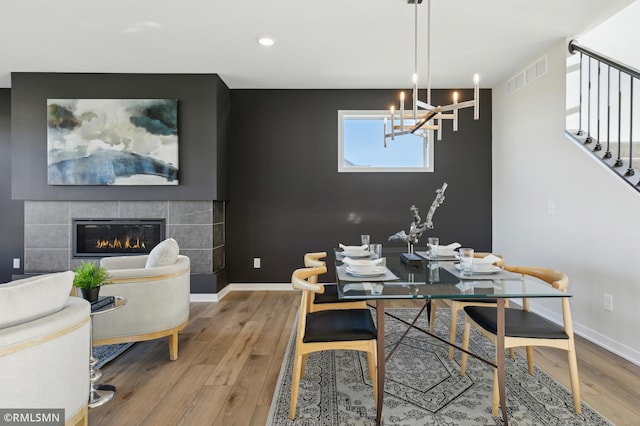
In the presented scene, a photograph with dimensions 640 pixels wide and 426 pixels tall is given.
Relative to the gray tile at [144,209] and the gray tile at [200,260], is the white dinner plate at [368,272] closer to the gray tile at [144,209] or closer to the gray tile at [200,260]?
the gray tile at [200,260]

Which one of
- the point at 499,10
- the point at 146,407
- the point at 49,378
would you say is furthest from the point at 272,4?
the point at 146,407

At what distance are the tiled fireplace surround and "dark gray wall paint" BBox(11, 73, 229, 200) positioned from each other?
0.11 meters

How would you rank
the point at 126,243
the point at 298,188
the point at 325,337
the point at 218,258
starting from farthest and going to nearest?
the point at 298,188, the point at 218,258, the point at 126,243, the point at 325,337

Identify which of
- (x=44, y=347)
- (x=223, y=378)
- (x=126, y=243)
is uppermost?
(x=126, y=243)

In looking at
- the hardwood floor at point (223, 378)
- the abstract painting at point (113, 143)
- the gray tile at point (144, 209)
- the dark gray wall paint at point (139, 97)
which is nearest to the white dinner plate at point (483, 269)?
the hardwood floor at point (223, 378)

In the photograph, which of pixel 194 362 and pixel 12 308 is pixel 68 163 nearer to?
pixel 194 362

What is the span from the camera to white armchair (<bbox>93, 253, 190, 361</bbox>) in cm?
234

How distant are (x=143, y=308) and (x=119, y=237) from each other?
7.35ft

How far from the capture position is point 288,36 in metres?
3.22

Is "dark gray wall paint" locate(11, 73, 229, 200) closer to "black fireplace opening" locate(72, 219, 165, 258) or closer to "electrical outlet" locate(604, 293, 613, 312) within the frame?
"black fireplace opening" locate(72, 219, 165, 258)

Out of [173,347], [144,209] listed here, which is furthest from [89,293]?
[144,209]

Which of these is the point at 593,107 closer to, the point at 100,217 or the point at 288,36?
the point at 288,36

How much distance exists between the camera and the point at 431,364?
96.9 inches

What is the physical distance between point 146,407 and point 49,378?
0.74 metres
